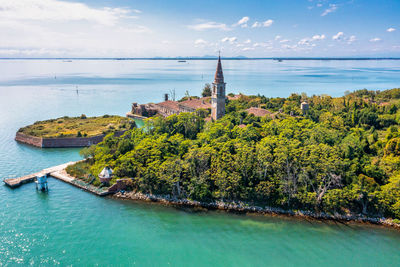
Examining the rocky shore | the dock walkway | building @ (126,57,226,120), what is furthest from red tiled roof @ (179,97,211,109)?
the rocky shore

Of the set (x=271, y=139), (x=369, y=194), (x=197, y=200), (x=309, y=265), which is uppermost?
(x=271, y=139)

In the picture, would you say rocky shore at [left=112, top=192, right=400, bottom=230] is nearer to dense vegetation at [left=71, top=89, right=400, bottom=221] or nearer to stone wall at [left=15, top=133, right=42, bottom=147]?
dense vegetation at [left=71, top=89, right=400, bottom=221]

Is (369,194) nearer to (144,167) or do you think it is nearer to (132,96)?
(144,167)

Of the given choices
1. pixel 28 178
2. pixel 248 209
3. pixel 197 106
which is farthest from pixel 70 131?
pixel 248 209

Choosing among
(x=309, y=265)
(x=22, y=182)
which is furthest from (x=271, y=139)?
(x=22, y=182)

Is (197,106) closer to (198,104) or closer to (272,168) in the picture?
(198,104)

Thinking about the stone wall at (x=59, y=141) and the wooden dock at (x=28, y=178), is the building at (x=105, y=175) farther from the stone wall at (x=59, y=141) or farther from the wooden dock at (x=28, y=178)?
the stone wall at (x=59, y=141)
